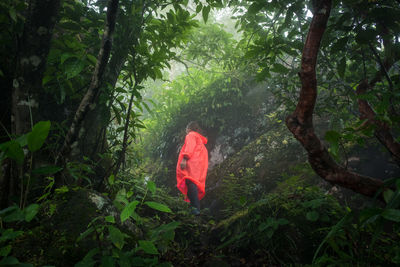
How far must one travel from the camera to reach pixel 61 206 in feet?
5.70

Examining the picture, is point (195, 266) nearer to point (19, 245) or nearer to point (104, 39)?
point (19, 245)

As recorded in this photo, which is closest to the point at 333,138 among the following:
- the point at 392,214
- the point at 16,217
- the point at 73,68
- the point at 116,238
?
the point at 392,214

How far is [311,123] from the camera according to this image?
1.47 meters

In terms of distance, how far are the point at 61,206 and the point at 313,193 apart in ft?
8.27

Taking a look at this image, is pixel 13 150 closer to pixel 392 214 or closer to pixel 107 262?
pixel 107 262

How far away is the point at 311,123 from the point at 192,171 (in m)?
3.95

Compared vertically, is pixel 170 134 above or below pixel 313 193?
above

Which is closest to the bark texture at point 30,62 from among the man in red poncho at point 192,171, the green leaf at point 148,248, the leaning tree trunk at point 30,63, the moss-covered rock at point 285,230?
the leaning tree trunk at point 30,63

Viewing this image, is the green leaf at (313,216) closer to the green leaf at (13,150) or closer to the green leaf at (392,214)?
the green leaf at (392,214)

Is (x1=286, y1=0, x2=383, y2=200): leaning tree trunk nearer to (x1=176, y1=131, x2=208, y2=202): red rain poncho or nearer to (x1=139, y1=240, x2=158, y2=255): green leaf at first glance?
(x1=139, y1=240, x2=158, y2=255): green leaf

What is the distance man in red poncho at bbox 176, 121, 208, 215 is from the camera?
5.04m

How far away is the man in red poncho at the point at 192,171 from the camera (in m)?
5.04

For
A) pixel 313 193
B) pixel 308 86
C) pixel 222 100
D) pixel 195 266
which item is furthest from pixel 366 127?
pixel 222 100

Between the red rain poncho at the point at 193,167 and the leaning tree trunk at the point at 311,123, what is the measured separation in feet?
12.6
